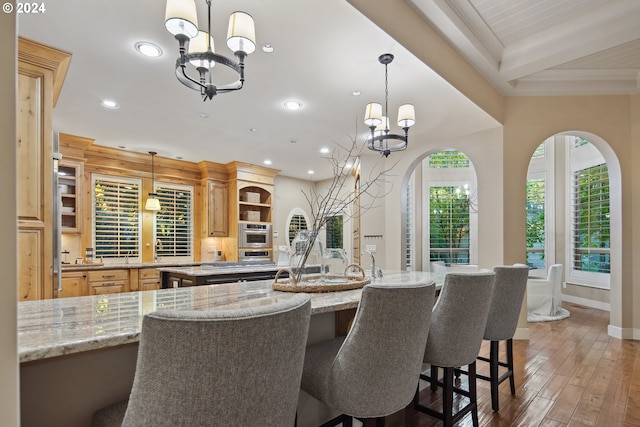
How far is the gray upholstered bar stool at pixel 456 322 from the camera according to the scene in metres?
1.79

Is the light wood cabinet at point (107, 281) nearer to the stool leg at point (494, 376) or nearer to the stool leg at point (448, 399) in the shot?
the stool leg at point (448, 399)

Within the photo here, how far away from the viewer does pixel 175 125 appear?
4363 mm

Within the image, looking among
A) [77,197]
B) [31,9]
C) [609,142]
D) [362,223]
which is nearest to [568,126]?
[609,142]

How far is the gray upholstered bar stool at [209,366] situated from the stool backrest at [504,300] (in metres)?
1.90

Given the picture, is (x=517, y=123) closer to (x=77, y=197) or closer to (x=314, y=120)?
(x=314, y=120)

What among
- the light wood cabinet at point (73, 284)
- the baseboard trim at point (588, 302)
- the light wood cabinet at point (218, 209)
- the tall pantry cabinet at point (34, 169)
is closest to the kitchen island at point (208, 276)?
the tall pantry cabinet at point (34, 169)

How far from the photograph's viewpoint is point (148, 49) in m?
2.58

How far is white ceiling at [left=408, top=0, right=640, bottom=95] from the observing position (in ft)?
9.07

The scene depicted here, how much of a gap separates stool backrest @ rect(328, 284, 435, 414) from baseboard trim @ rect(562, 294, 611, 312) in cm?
622

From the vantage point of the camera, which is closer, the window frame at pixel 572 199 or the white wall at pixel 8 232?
the white wall at pixel 8 232

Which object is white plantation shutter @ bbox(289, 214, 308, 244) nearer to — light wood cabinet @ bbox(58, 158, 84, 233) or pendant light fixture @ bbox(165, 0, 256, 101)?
light wood cabinet @ bbox(58, 158, 84, 233)

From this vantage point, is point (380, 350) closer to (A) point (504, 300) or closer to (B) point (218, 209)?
(A) point (504, 300)

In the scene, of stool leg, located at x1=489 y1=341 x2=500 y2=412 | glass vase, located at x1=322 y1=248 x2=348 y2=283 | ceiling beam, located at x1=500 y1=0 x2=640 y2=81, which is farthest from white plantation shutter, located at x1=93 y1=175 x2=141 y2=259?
ceiling beam, located at x1=500 y1=0 x2=640 y2=81

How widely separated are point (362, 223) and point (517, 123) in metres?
2.69
